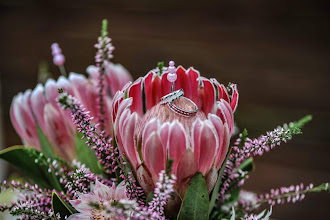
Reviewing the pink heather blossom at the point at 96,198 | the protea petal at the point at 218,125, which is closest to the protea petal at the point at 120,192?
the pink heather blossom at the point at 96,198

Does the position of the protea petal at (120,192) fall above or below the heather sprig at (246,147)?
below

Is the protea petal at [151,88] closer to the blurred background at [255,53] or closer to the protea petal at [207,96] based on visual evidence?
the protea petal at [207,96]

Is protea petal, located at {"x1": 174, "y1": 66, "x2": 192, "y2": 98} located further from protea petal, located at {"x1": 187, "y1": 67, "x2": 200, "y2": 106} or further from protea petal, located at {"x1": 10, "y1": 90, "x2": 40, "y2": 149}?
protea petal, located at {"x1": 10, "y1": 90, "x2": 40, "y2": 149}

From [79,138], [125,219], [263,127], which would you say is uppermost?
[263,127]

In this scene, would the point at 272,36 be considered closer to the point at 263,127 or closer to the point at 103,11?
the point at 263,127

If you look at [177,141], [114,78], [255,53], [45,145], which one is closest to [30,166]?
[45,145]

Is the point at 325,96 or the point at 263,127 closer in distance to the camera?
the point at 325,96

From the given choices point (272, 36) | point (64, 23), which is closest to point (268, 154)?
point (272, 36)

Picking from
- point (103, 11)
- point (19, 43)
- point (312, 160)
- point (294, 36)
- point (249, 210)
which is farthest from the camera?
point (19, 43)
